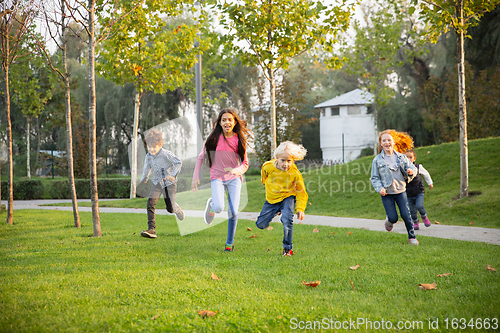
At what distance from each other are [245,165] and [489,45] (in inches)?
749

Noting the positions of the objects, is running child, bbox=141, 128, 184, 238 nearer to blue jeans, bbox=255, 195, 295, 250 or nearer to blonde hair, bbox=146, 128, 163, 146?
blonde hair, bbox=146, 128, 163, 146

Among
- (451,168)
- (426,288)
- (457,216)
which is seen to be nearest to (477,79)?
(451,168)

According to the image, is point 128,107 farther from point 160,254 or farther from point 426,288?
point 426,288

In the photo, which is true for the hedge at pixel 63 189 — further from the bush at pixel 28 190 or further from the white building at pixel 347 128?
the white building at pixel 347 128

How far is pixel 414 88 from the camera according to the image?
30.7 metres

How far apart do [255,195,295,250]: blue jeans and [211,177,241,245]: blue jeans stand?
410 mm

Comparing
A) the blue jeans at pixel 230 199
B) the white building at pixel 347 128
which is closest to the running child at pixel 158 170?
the blue jeans at pixel 230 199

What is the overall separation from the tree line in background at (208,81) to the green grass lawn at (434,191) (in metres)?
3.83

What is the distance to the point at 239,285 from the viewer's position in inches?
158

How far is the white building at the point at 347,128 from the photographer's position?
121 feet

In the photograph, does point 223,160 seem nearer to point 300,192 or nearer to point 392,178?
point 300,192

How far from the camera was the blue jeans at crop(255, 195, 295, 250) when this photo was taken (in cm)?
554

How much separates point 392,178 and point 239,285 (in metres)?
3.56

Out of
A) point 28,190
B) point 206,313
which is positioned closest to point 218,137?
point 206,313
